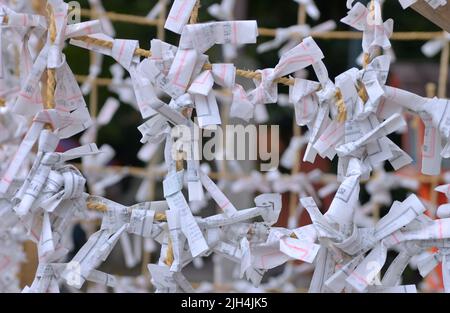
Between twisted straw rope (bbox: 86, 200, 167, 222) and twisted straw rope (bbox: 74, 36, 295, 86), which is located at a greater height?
twisted straw rope (bbox: 74, 36, 295, 86)

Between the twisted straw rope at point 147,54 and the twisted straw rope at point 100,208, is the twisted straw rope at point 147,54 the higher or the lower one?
the higher one

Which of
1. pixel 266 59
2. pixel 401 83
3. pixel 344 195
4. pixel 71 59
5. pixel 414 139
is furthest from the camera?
pixel 71 59

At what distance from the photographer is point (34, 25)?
26.9 inches

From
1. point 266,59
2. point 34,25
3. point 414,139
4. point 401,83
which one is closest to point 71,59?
point 266,59

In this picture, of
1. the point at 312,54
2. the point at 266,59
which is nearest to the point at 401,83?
the point at 266,59

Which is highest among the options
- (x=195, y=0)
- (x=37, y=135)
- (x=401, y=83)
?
(x=401, y=83)

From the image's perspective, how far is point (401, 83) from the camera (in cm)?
236

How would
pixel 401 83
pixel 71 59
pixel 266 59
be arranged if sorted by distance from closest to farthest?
pixel 401 83 < pixel 266 59 < pixel 71 59

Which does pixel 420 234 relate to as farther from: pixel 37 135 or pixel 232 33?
pixel 37 135

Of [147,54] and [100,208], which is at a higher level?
[147,54]

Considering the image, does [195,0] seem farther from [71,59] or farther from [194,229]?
[71,59]
